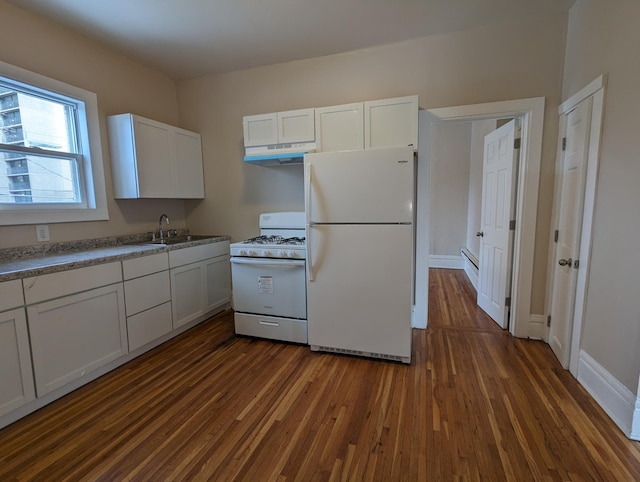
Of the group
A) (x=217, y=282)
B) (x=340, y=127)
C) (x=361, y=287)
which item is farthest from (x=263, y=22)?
(x=217, y=282)

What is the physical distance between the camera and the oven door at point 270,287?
2.67 m

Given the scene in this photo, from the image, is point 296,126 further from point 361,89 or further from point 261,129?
point 361,89

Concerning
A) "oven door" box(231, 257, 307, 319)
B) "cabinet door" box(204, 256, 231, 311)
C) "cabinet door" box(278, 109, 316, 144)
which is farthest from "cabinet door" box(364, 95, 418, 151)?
"cabinet door" box(204, 256, 231, 311)

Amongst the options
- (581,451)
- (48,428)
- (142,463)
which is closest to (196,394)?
(142,463)

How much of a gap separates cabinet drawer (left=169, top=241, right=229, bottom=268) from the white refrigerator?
131 centimetres

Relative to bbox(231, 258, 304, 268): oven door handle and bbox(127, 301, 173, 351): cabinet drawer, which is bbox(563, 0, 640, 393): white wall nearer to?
bbox(231, 258, 304, 268): oven door handle

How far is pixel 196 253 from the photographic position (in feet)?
10.1

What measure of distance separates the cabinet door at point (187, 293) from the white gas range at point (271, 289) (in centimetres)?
51

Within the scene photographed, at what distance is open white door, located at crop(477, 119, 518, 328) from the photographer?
285 cm

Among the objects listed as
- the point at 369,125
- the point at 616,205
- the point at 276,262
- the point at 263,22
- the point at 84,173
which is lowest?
the point at 276,262

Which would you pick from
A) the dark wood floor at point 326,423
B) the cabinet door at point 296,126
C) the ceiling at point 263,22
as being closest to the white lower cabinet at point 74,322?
the dark wood floor at point 326,423

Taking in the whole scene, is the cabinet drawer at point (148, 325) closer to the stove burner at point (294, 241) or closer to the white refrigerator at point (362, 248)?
the stove burner at point (294, 241)

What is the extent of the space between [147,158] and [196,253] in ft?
3.39

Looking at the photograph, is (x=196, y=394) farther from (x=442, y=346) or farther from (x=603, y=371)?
(x=603, y=371)
